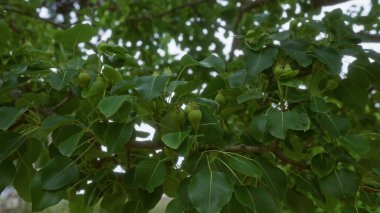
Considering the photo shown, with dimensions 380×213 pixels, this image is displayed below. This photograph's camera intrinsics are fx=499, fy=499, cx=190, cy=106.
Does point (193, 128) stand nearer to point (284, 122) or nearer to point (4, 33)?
point (284, 122)

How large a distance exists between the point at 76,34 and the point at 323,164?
2.23ft

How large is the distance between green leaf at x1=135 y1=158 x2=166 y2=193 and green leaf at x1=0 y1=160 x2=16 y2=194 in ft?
1.06

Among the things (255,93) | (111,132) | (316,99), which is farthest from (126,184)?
(316,99)

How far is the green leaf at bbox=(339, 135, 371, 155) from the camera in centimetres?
111

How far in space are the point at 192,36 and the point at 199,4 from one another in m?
0.25

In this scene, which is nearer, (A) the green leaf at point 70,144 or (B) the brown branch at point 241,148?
(A) the green leaf at point 70,144

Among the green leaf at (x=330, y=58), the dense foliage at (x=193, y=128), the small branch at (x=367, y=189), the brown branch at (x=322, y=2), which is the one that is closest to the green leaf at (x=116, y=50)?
the dense foliage at (x=193, y=128)

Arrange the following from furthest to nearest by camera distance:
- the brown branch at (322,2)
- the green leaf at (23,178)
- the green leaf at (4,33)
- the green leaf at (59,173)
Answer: the brown branch at (322,2) → the green leaf at (4,33) → the green leaf at (23,178) → the green leaf at (59,173)

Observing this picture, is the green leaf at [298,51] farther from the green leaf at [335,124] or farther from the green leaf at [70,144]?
the green leaf at [70,144]

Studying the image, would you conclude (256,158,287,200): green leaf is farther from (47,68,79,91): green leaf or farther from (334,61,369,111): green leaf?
(47,68,79,91): green leaf

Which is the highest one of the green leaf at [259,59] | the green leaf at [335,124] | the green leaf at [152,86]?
the green leaf at [152,86]

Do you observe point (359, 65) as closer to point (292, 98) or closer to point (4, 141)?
point (292, 98)

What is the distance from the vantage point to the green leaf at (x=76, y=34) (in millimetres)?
1242

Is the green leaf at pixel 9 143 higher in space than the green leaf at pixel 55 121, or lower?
lower
